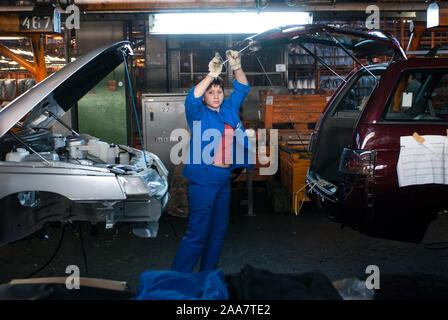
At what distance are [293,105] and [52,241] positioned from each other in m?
4.76

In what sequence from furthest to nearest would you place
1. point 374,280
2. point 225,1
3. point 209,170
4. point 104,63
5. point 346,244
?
point 225,1, point 346,244, point 104,63, point 374,280, point 209,170

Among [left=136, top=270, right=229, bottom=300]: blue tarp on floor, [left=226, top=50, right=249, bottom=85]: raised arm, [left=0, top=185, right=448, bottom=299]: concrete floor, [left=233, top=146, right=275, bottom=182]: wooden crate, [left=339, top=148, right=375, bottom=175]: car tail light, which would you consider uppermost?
[left=226, top=50, right=249, bottom=85]: raised arm

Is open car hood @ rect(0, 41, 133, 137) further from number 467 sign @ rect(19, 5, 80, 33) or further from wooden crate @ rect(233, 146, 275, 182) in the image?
wooden crate @ rect(233, 146, 275, 182)

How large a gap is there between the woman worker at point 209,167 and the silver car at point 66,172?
0.43 metres

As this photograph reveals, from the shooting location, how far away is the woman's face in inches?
147

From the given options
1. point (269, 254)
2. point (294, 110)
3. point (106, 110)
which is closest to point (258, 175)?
point (294, 110)

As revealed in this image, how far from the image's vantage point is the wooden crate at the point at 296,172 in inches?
244

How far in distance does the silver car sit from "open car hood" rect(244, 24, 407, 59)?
1.42m

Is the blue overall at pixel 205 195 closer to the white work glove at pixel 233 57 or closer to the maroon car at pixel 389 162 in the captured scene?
the white work glove at pixel 233 57

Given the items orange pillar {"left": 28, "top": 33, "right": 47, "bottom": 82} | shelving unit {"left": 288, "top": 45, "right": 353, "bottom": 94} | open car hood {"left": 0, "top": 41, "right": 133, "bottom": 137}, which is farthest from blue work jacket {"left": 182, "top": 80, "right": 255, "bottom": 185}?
shelving unit {"left": 288, "top": 45, "right": 353, "bottom": 94}

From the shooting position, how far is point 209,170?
11.9ft

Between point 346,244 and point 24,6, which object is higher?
point 24,6

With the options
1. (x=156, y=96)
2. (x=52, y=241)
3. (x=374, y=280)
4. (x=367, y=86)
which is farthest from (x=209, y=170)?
(x=367, y=86)
